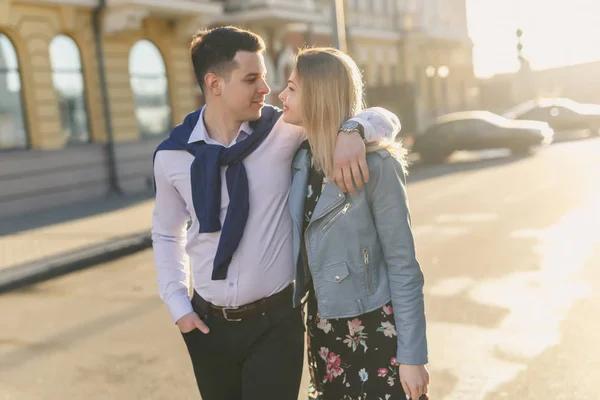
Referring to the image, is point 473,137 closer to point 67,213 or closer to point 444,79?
point 67,213

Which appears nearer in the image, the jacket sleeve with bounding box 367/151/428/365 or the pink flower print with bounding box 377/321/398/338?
the jacket sleeve with bounding box 367/151/428/365

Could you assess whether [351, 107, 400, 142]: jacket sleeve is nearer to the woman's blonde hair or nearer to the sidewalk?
the woman's blonde hair

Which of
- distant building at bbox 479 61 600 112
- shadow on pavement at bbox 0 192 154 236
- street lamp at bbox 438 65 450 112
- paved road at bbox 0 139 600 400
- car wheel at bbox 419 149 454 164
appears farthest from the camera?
distant building at bbox 479 61 600 112

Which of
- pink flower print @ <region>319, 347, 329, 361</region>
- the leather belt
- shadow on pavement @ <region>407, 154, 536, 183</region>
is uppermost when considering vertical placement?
the leather belt

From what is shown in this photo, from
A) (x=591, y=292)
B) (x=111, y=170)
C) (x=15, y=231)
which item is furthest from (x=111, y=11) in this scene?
(x=591, y=292)

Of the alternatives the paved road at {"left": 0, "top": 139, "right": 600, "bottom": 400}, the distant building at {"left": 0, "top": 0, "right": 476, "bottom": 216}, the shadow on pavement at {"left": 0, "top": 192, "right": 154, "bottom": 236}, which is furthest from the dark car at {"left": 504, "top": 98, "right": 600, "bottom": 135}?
the paved road at {"left": 0, "top": 139, "right": 600, "bottom": 400}

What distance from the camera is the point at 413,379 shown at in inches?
79.5

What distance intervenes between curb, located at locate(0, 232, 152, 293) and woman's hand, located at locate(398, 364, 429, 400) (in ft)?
19.9

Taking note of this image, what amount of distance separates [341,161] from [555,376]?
8.64ft

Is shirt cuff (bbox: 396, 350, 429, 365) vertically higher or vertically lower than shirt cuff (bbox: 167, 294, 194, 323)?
lower

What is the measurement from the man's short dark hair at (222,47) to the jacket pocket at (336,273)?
2.37 feet

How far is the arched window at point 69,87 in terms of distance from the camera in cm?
1452

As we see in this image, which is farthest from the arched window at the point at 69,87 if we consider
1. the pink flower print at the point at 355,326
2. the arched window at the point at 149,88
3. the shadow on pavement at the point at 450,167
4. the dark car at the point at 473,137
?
the pink flower print at the point at 355,326

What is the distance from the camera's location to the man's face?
2.22 m
